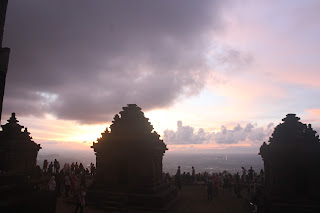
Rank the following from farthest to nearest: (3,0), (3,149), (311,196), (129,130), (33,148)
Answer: (33,148)
(3,149)
(129,130)
(311,196)
(3,0)

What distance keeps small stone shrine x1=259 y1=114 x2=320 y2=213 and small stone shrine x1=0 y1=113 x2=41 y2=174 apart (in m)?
20.5

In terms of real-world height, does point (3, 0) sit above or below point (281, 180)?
above

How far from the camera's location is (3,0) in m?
4.50

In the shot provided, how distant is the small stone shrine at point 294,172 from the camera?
14.2 metres

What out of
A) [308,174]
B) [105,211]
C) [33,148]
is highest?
[33,148]

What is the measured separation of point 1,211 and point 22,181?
1.31m

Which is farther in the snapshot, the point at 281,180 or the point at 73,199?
the point at 73,199

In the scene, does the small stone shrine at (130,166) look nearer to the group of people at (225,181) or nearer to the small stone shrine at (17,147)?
the group of people at (225,181)

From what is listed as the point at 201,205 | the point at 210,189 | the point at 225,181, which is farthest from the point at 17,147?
the point at 225,181

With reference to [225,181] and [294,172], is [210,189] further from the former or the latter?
[225,181]

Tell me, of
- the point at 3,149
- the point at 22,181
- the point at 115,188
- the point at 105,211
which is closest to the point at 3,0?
the point at 22,181

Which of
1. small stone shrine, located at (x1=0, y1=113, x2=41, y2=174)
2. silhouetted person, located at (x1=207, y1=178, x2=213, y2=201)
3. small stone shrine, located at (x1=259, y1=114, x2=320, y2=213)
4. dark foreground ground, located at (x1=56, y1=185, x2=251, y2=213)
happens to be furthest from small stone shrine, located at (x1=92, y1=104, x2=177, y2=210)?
small stone shrine, located at (x1=0, y1=113, x2=41, y2=174)

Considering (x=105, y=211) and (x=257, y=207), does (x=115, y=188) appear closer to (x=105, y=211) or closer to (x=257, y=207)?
(x=105, y=211)

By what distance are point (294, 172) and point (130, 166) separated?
35.7 ft
